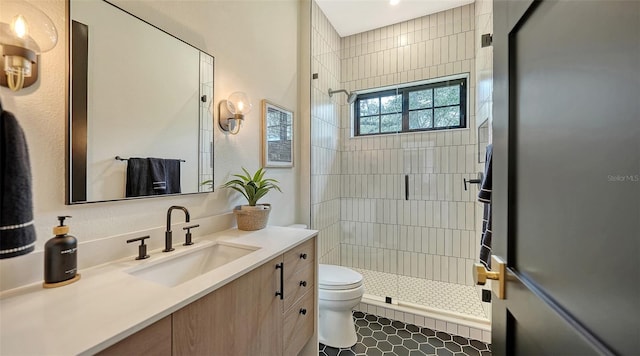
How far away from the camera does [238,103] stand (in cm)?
160

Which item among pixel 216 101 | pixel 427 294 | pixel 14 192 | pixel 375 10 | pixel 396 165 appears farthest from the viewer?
pixel 396 165

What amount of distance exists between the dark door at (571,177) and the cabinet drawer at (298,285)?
881 mm

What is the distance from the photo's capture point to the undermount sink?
1027 millimetres

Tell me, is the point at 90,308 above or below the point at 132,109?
below

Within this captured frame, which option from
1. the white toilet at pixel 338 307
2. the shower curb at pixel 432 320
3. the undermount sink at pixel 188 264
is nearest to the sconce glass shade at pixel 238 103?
the undermount sink at pixel 188 264

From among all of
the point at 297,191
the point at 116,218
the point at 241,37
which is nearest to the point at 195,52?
the point at 241,37

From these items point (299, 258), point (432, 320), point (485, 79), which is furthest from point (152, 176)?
point (485, 79)

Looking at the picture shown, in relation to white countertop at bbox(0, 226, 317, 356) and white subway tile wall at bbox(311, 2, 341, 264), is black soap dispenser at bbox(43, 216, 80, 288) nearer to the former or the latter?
A: white countertop at bbox(0, 226, 317, 356)

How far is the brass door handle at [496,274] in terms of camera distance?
2.31 ft

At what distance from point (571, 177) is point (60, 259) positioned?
1.29 meters

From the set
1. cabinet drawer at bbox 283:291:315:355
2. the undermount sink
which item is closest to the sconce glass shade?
the undermount sink

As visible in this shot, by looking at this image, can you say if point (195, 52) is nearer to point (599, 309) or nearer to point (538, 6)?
point (538, 6)

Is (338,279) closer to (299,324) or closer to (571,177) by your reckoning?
(299,324)

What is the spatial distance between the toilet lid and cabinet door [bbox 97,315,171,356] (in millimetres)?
1230
